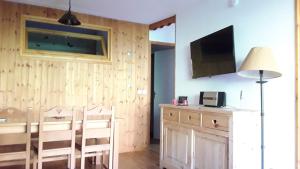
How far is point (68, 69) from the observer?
13.8ft

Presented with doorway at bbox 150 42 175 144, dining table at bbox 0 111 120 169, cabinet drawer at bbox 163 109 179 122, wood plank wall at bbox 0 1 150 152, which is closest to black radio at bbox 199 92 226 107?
cabinet drawer at bbox 163 109 179 122

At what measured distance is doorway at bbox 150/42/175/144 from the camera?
18.8 ft

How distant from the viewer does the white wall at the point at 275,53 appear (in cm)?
242

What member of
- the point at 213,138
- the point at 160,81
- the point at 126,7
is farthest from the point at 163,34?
the point at 213,138

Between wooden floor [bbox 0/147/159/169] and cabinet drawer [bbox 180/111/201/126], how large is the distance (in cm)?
101

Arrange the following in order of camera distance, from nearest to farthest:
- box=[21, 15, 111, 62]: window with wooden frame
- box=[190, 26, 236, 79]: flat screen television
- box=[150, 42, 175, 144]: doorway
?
box=[190, 26, 236, 79]: flat screen television < box=[21, 15, 111, 62]: window with wooden frame < box=[150, 42, 175, 144]: doorway

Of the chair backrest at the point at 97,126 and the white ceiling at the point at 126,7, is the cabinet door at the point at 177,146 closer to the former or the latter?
the chair backrest at the point at 97,126

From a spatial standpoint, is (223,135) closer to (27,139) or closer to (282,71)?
(282,71)

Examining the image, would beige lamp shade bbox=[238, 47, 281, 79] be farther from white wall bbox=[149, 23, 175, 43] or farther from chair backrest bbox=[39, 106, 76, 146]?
white wall bbox=[149, 23, 175, 43]

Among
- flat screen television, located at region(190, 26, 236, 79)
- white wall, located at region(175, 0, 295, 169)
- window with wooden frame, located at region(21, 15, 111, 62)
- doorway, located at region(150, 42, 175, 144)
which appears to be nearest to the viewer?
white wall, located at region(175, 0, 295, 169)

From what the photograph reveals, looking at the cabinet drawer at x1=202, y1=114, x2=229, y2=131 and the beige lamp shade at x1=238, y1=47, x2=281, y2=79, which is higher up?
the beige lamp shade at x1=238, y1=47, x2=281, y2=79

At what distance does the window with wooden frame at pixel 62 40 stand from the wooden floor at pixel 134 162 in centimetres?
166

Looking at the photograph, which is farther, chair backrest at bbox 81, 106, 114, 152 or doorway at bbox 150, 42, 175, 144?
doorway at bbox 150, 42, 175, 144

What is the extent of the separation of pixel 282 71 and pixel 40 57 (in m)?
3.35
